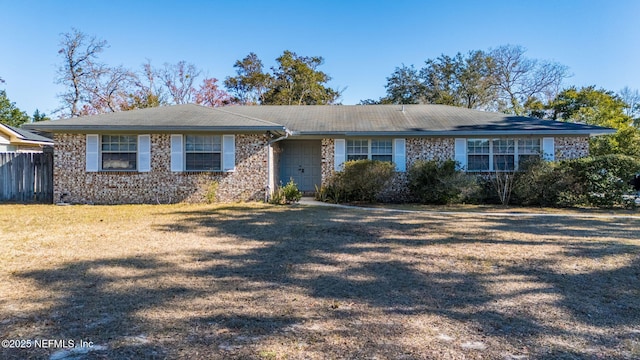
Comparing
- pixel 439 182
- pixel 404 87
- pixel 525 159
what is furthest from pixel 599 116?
pixel 439 182

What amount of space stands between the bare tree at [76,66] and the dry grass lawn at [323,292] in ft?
88.6

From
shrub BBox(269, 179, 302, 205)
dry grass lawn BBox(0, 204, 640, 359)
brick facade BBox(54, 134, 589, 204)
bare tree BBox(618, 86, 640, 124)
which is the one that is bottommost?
dry grass lawn BBox(0, 204, 640, 359)

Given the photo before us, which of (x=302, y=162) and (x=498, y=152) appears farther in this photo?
(x=302, y=162)

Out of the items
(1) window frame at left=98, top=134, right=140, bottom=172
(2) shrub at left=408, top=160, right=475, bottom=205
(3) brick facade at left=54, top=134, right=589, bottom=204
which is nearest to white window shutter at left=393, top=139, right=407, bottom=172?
(2) shrub at left=408, top=160, right=475, bottom=205

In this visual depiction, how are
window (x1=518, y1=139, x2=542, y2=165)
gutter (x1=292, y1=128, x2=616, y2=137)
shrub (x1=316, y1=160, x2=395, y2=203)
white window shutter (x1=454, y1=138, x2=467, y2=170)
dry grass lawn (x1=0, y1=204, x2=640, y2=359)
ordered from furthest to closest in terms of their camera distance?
1. white window shutter (x1=454, y1=138, x2=467, y2=170)
2. window (x1=518, y1=139, x2=542, y2=165)
3. gutter (x1=292, y1=128, x2=616, y2=137)
4. shrub (x1=316, y1=160, x2=395, y2=203)
5. dry grass lawn (x1=0, y1=204, x2=640, y2=359)

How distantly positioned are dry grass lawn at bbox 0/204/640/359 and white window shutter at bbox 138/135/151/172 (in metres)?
5.34

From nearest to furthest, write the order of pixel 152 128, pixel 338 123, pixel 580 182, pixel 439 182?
pixel 580 182, pixel 152 128, pixel 439 182, pixel 338 123

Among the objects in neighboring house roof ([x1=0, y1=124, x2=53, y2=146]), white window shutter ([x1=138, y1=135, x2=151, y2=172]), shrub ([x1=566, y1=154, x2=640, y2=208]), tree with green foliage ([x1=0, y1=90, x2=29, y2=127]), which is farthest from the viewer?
tree with green foliage ([x1=0, y1=90, x2=29, y2=127])

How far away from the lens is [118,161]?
Result: 512 inches

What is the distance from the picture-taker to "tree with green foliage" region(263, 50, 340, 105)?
31.5 metres

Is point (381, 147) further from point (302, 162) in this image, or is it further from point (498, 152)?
point (498, 152)

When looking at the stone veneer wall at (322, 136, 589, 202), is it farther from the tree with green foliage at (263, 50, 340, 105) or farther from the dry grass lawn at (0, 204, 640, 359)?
the tree with green foliage at (263, 50, 340, 105)

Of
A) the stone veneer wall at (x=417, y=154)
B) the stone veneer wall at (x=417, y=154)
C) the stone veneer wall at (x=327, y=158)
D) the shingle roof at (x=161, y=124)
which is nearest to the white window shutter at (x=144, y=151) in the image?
the shingle roof at (x=161, y=124)

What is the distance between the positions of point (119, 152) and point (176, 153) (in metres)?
2.03
